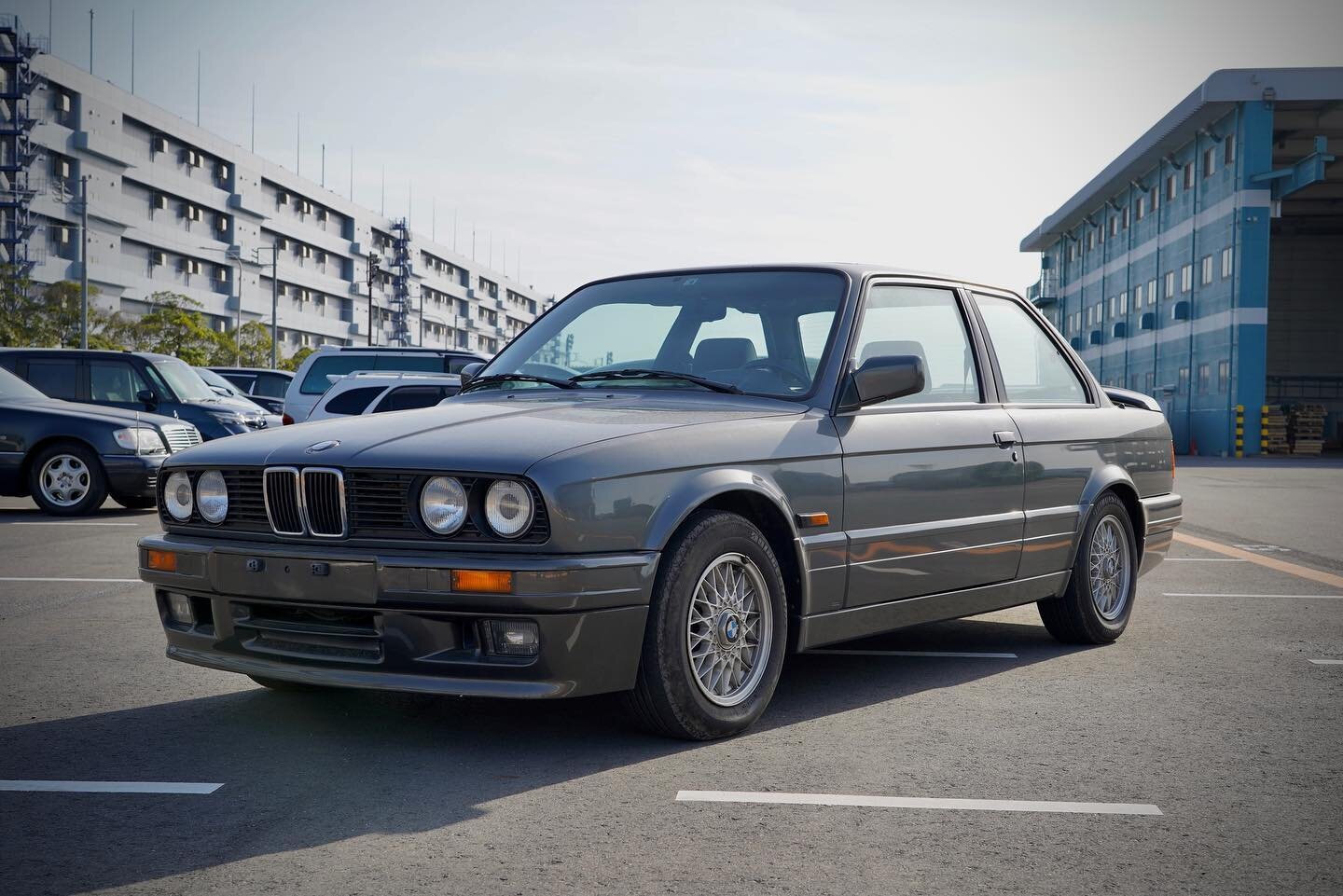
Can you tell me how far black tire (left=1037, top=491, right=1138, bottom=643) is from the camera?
6430mm

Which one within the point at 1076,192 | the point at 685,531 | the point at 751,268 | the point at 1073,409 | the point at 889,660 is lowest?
the point at 889,660

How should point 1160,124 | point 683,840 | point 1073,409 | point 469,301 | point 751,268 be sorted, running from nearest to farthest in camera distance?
point 683,840 → point 751,268 → point 1073,409 → point 1160,124 → point 469,301

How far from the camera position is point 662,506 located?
4.29 m

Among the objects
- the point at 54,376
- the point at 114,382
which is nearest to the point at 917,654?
the point at 114,382

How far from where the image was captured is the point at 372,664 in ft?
13.8

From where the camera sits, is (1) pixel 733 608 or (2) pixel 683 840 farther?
(1) pixel 733 608

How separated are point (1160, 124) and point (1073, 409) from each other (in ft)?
134

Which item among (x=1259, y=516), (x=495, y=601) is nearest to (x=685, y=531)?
(x=495, y=601)

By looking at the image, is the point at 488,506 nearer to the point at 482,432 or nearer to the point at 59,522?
the point at 482,432

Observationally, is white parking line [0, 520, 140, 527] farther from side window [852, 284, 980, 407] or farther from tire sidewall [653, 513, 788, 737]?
tire sidewall [653, 513, 788, 737]

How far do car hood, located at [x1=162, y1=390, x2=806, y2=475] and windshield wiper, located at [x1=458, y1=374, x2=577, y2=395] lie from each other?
184 mm

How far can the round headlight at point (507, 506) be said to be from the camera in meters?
4.09

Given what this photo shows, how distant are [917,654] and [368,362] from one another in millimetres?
→ 13636

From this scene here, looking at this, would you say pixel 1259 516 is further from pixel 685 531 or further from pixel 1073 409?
pixel 685 531
